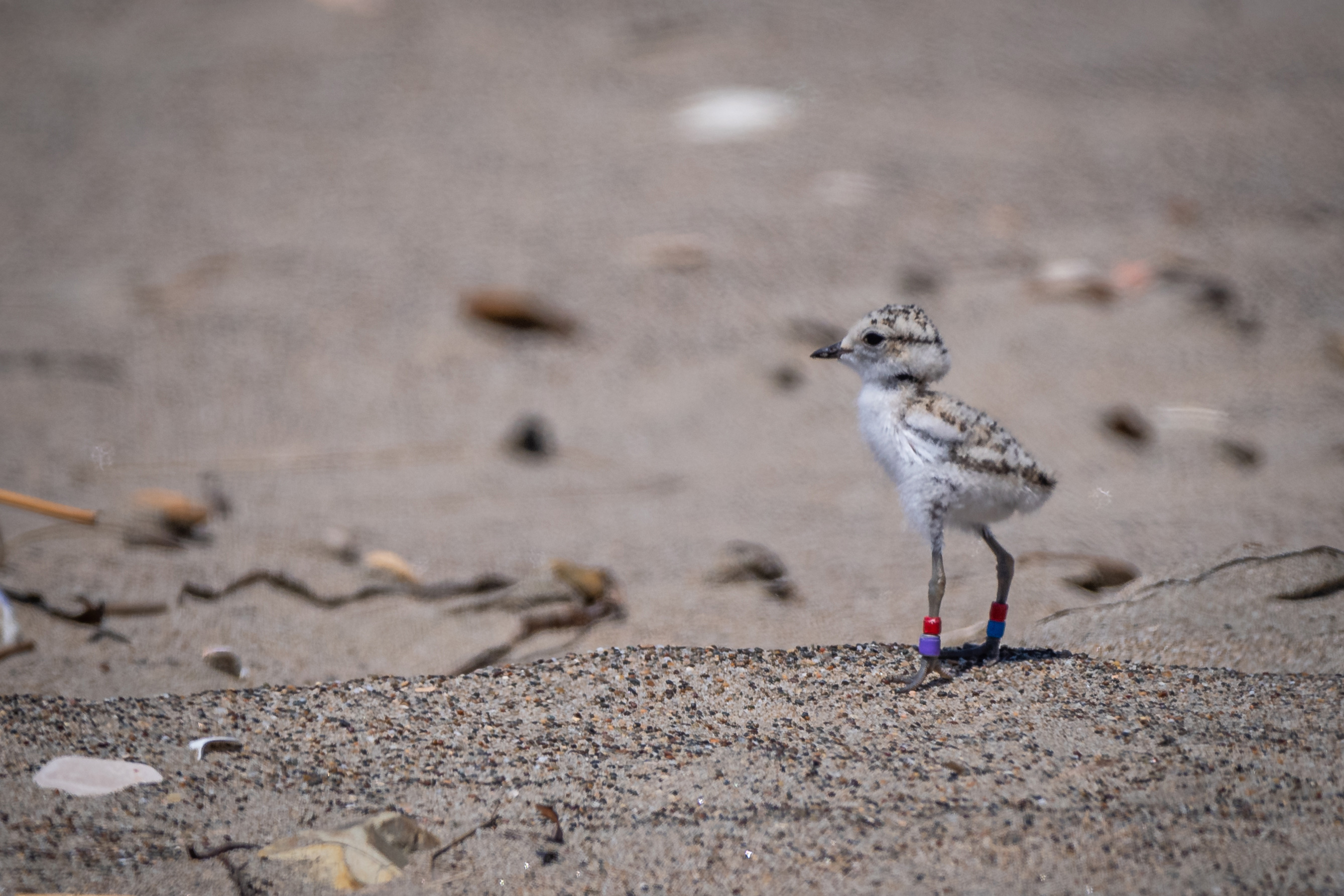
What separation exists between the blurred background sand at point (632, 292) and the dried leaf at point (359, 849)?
3.26ft

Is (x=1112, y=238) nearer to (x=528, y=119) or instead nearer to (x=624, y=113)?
(x=624, y=113)

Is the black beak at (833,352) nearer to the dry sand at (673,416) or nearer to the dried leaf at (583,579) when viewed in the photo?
the dry sand at (673,416)

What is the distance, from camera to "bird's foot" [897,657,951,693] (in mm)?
2508

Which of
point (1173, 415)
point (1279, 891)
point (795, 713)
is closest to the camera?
point (1279, 891)

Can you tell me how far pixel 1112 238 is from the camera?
600 centimetres

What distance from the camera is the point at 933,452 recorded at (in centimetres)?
255

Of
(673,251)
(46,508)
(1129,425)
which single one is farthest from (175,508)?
(1129,425)

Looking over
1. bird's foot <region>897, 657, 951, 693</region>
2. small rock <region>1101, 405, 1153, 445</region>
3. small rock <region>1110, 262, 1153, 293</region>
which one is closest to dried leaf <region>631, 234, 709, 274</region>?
small rock <region>1110, 262, 1153, 293</region>

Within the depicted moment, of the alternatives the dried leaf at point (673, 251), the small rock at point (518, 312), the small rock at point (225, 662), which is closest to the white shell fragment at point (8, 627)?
the small rock at point (225, 662)

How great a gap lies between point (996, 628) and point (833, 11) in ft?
20.5

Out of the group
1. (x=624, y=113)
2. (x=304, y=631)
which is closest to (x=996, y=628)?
(x=304, y=631)

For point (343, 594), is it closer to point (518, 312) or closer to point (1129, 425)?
point (518, 312)

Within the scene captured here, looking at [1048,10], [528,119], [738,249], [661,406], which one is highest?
[1048,10]

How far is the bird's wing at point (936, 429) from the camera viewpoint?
2.54m
